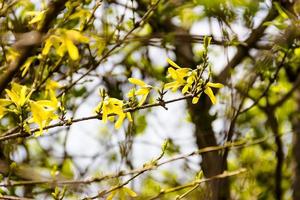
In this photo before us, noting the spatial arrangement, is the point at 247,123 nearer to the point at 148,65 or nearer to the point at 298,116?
the point at 298,116

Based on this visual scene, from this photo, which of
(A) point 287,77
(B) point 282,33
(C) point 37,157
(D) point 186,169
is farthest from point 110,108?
(A) point 287,77

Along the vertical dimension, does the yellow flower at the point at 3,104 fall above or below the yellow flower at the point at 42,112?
above

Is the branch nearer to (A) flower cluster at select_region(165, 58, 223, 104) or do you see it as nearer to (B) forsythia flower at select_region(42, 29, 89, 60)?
(B) forsythia flower at select_region(42, 29, 89, 60)

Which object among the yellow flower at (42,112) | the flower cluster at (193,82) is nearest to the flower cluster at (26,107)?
the yellow flower at (42,112)

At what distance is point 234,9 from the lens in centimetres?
285

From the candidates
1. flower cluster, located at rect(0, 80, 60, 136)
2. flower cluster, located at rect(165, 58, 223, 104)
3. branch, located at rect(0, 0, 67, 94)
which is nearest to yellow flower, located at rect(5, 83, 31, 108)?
flower cluster, located at rect(0, 80, 60, 136)

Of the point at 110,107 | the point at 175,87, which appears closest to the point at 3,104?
the point at 110,107

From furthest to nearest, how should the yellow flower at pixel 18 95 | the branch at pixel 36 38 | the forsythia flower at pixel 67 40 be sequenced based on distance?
the yellow flower at pixel 18 95 < the forsythia flower at pixel 67 40 < the branch at pixel 36 38

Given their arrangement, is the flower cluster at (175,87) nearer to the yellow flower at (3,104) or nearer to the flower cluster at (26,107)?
the flower cluster at (26,107)

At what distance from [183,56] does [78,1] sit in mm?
1746

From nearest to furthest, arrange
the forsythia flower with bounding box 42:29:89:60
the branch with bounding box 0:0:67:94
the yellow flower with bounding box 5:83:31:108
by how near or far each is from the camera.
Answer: the branch with bounding box 0:0:67:94 → the forsythia flower with bounding box 42:29:89:60 → the yellow flower with bounding box 5:83:31:108

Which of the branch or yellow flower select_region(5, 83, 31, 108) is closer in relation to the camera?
the branch

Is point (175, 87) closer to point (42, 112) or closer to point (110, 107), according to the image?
point (110, 107)

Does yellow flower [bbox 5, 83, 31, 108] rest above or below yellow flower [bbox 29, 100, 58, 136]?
above
